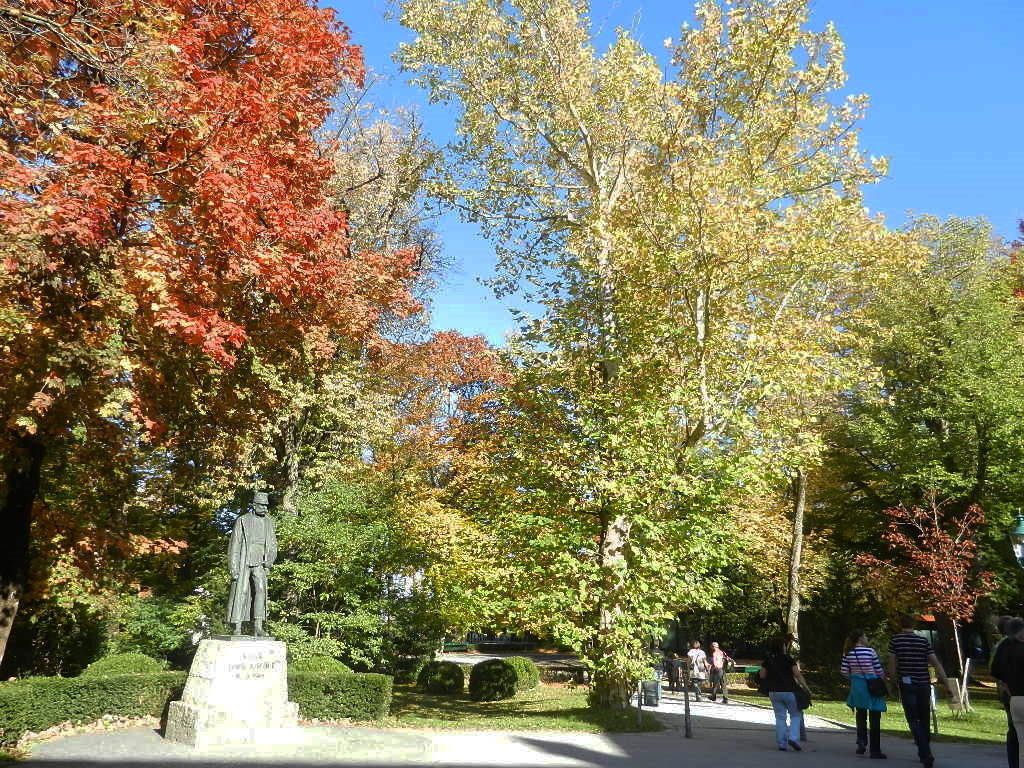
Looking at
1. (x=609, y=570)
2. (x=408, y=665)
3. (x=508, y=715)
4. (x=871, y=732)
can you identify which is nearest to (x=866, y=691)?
(x=871, y=732)

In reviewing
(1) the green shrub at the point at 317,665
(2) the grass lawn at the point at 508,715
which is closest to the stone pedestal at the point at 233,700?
(2) the grass lawn at the point at 508,715

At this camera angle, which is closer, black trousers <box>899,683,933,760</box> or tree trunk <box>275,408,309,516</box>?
black trousers <box>899,683,933,760</box>

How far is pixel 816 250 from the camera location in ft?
45.3

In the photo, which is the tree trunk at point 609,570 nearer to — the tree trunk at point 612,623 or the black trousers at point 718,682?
the tree trunk at point 612,623

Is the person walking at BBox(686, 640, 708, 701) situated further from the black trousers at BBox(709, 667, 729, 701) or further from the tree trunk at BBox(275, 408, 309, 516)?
the tree trunk at BBox(275, 408, 309, 516)

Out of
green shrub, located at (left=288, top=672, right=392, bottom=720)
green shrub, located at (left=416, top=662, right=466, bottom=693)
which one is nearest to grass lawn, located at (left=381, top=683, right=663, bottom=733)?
green shrub, located at (left=288, top=672, right=392, bottom=720)

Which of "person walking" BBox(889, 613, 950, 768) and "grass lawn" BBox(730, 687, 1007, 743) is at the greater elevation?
"person walking" BBox(889, 613, 950, 768)

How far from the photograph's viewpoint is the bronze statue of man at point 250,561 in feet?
37.7

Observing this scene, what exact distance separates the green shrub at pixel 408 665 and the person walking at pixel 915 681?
12.6 m

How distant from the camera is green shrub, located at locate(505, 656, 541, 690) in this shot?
2144 centimetres

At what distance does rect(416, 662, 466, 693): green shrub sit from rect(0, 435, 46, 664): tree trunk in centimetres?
1341

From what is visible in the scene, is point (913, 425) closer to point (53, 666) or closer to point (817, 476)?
point (817, 476)

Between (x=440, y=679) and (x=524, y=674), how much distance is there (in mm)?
2542

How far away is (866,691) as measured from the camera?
384 inches
